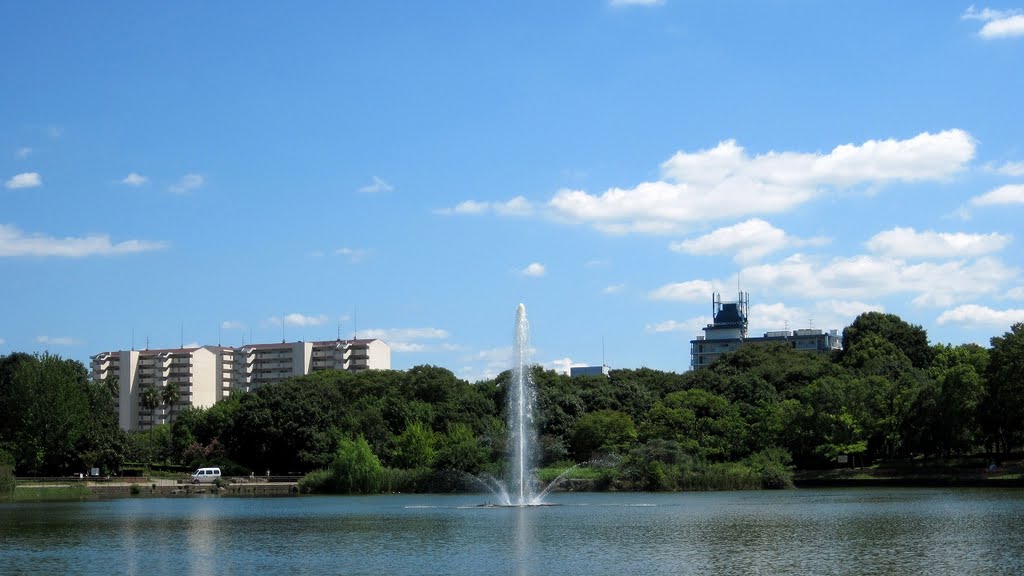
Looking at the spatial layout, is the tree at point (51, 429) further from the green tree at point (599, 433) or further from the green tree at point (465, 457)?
the green tree at point (599, 433)

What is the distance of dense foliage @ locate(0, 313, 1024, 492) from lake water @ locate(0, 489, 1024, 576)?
528 inches

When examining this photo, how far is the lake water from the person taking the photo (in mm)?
30688

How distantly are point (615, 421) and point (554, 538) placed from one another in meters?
52.5

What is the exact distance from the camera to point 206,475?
327ft

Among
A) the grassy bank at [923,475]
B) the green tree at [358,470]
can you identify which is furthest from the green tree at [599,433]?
the green tree at [358,470]

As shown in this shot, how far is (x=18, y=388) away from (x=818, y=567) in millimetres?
84972

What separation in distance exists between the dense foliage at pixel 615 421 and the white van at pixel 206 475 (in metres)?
3.14

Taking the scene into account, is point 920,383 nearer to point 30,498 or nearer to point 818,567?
point 818,567

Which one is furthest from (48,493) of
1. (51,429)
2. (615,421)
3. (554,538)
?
(554,538)

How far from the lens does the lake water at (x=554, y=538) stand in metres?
30.7

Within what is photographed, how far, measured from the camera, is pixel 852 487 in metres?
75.1

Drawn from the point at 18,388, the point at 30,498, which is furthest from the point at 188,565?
the point at 18,388

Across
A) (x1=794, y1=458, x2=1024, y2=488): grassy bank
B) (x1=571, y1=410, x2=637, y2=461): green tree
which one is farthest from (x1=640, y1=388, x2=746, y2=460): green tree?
(x1=794, y1=458, x2=1024, y2=488): grassy bank

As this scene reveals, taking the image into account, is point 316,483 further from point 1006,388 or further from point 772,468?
point 1006,388
